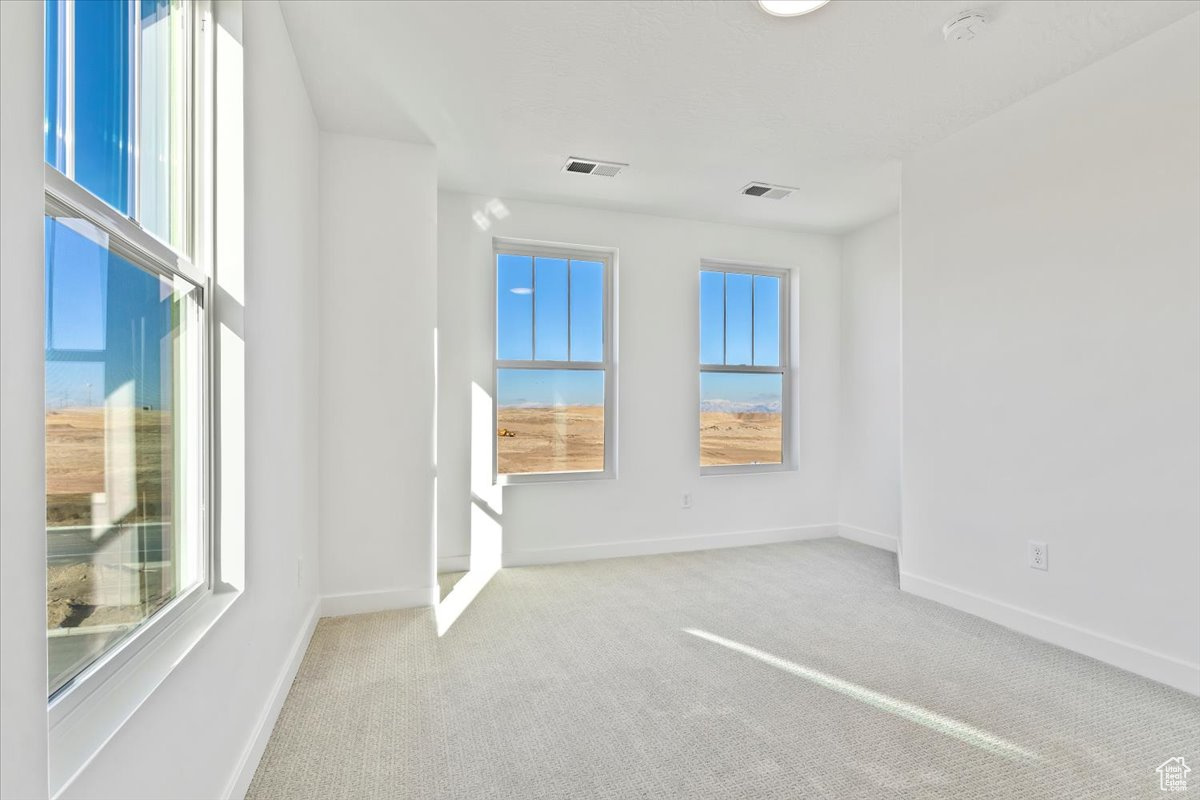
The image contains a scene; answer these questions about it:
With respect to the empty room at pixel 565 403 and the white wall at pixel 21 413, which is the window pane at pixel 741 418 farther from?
the white wall at pixel 21 413

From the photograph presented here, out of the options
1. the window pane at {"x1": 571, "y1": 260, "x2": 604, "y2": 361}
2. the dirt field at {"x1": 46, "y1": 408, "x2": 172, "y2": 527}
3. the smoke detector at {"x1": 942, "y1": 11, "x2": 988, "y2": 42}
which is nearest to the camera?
the dirt field at {"x1": 46, "y1": 408, "x2": 172, "y2": 527}

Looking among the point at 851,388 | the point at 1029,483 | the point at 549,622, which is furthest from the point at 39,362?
the point at 851,388

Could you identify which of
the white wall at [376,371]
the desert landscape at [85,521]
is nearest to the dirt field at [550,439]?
the white wall at [376,371]

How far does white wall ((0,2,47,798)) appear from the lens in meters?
0.67

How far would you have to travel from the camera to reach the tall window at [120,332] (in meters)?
0.97

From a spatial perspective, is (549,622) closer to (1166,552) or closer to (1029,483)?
(1029,483)

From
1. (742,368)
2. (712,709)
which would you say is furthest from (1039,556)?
(742,368)

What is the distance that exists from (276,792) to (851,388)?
4.60m

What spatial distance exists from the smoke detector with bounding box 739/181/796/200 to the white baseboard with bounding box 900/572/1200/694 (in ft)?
8.40

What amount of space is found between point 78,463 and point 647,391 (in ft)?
12.0

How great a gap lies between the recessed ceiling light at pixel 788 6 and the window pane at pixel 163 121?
1811 millimetres

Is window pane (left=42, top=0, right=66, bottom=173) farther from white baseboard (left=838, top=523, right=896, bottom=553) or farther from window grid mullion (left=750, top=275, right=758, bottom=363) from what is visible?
white baseboard (left=838, top=523, right=896, bottom=553)

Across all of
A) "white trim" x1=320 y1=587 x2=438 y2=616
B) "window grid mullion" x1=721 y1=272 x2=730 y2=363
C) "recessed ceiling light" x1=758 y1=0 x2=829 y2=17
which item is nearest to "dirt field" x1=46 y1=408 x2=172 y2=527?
"white trim" x1=320 y1=587 x2=438 y2=616

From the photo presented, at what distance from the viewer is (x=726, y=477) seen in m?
4.68
